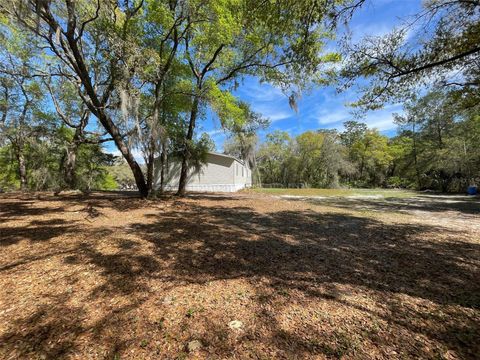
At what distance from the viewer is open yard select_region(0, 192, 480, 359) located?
188 centimetres

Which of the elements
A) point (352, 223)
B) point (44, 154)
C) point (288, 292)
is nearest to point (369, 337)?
point (288, 292)

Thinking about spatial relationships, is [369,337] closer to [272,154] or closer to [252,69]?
[252,69]

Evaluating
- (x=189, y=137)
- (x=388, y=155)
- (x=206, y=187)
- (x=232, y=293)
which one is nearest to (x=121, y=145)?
(x=189, y=137)

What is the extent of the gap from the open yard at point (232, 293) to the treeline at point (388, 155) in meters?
17.8

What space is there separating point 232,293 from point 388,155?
3717cm

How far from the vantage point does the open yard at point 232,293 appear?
1.88 metres

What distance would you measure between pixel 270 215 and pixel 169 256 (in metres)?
4.11

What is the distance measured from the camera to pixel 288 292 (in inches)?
105

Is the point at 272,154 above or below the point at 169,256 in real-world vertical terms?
above

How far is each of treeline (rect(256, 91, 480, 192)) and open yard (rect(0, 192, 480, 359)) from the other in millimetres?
17786

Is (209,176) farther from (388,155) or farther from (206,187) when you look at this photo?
(388,155)

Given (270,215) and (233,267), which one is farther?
(270,215)

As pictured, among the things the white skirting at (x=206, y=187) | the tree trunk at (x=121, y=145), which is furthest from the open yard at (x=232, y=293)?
the white skirting at (x=206, y=187)

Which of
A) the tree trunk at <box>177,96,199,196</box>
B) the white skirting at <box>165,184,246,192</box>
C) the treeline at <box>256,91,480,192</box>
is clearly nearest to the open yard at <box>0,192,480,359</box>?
the tree trunk at <box>177,96,199,196</box>
